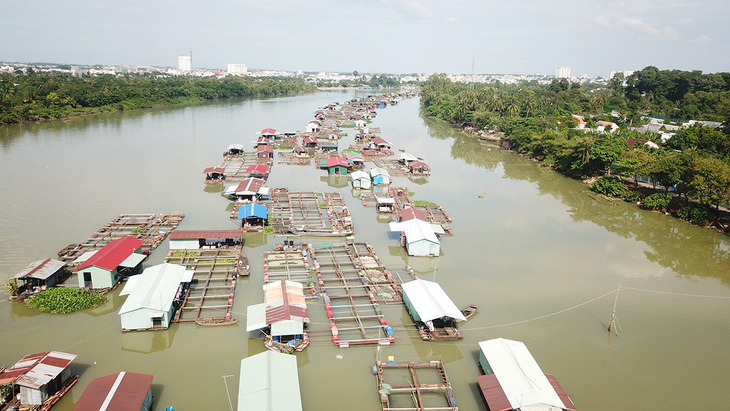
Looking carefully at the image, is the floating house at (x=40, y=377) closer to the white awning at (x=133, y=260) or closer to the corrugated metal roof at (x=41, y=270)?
the corrugated metal roof at (x=41, y=270)

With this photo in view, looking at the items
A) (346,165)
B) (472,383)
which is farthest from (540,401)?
(346,165)

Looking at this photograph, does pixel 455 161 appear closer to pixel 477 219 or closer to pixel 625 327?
pixel 477 219

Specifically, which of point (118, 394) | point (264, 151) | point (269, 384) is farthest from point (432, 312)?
point (264, 151)

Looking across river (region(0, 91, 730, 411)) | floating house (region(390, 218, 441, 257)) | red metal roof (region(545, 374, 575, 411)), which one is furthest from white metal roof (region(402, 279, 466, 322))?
floating house (region(390, 218, 441, 257))

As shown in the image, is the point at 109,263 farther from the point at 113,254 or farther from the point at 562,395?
the point at 562,395

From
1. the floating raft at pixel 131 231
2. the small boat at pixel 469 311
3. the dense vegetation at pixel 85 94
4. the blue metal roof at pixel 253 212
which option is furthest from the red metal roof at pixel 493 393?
the dense vegetation at pixel 85 94

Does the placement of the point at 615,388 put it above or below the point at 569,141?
below
